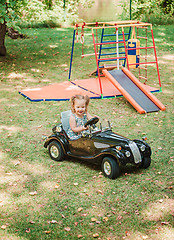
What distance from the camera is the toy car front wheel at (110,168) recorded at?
15.2 ft

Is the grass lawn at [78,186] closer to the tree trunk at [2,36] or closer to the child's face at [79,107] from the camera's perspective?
the child's face at [79,107]

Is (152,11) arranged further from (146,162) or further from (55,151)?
(146,162)

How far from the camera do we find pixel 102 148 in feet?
15.8

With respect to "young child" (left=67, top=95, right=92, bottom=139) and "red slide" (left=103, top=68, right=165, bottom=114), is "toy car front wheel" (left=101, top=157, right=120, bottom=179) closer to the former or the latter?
"young child" (left=67, top=95, right=92, bottom=139)

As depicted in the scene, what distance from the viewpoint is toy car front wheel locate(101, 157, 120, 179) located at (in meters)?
4.64

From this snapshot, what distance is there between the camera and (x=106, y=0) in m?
19.2

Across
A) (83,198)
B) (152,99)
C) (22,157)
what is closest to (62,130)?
(22,157)

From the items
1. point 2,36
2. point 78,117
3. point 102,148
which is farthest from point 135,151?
point 2,36

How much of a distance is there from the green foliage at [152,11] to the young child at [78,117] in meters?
14.3

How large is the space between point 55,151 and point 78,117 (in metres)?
0.69

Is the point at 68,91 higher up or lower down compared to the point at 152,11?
lower down

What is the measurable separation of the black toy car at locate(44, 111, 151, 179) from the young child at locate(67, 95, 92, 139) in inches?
4.8

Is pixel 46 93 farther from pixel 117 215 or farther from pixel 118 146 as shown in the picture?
pixel 117 215

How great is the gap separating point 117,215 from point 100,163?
1.09 metres
